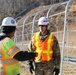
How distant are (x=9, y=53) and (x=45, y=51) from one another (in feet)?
6.74

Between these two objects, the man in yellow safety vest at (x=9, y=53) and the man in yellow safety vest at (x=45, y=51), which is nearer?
the man in yellow safety vest at (x=9, y=53)

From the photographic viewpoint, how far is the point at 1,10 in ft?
136

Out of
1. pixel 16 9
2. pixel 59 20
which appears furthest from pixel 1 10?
pixel 59 20

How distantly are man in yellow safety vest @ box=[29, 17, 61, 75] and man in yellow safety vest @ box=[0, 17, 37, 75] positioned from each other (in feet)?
5.80

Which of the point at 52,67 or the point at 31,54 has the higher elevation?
the point at 31,54

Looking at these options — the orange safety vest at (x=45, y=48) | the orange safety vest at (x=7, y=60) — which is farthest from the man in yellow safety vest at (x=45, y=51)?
the orange safety vest at (x=7, y=60)

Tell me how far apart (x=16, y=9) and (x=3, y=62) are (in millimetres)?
41184

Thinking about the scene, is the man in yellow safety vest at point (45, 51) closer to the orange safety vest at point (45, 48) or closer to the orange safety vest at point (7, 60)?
the orange safety vest at point (45, 48)

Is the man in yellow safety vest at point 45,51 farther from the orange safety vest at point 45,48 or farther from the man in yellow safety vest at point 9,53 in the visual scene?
the man in yellow safety vest at point 9,53

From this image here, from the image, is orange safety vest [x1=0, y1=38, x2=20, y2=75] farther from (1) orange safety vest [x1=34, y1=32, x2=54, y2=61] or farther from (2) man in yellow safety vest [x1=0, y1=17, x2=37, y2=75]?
(1) orange safety vest [x1=34, y1=32, x2=54, y2=61]

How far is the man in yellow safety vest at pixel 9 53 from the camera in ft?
14.4

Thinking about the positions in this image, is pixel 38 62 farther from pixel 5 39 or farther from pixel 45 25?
pixel 5 39

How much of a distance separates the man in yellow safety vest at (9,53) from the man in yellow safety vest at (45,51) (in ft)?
5.80

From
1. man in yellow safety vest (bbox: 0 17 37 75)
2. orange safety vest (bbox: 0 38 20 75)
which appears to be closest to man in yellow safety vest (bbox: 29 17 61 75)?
man in yellow safety vest (bbox: 0 17 37 75)
